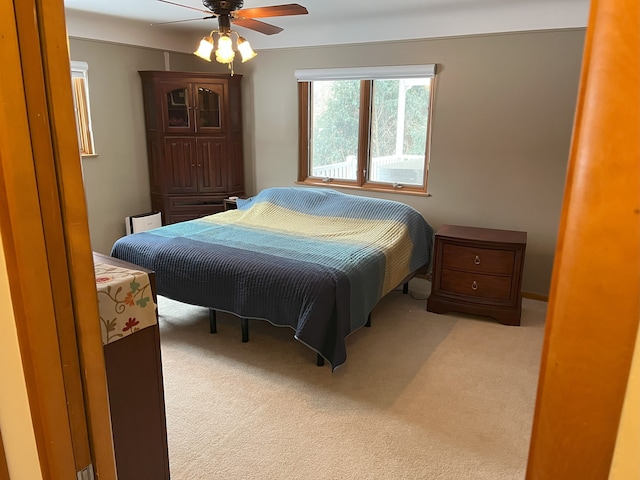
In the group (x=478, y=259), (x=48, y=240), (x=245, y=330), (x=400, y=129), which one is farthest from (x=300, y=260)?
(x=48, y=240)

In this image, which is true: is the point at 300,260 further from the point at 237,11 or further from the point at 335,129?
the point at 335,129

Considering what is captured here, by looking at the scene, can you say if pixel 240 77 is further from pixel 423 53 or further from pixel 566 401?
pixel 566 401

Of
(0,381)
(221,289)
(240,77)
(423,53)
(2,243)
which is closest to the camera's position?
(2,243)

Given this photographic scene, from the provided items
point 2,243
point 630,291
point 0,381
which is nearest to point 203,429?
point 0,381

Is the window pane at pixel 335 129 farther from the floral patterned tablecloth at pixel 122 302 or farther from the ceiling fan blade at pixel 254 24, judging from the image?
the floral patterned tablecloth at pixel 122 302

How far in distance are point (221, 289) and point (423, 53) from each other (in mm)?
2611

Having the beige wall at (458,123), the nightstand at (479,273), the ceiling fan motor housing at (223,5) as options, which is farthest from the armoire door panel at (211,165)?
the nightstand at (479,273)

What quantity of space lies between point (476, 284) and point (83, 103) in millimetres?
3747

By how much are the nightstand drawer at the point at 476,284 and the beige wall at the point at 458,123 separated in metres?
0.59

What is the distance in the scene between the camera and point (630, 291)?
472mm

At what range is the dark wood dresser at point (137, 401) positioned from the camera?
1.37 metres

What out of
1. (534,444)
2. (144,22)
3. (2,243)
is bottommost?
(534,444)

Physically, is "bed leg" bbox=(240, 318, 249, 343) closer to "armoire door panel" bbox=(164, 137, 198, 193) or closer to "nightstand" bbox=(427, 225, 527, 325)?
Answer: "nightstand" bbox=(427, 225, 527, 325)

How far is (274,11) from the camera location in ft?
9.11
